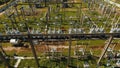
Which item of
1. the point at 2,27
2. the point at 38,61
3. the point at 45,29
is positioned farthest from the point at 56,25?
the point at 38,61

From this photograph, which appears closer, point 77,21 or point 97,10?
point 77,21

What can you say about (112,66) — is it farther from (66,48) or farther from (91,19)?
(91,19)

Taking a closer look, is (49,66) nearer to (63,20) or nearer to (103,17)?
(63,20)

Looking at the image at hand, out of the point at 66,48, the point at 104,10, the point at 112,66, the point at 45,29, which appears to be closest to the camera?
the point at 112,66

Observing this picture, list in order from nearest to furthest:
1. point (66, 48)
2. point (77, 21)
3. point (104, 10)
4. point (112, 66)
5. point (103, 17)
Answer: point (112, 66)
point (66, 48)
point (77, 21)
point (103, 17)
point (104, 10)

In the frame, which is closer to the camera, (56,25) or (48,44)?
(48,44)

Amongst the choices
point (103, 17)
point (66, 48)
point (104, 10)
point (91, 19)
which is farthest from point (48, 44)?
point (104, 10)
